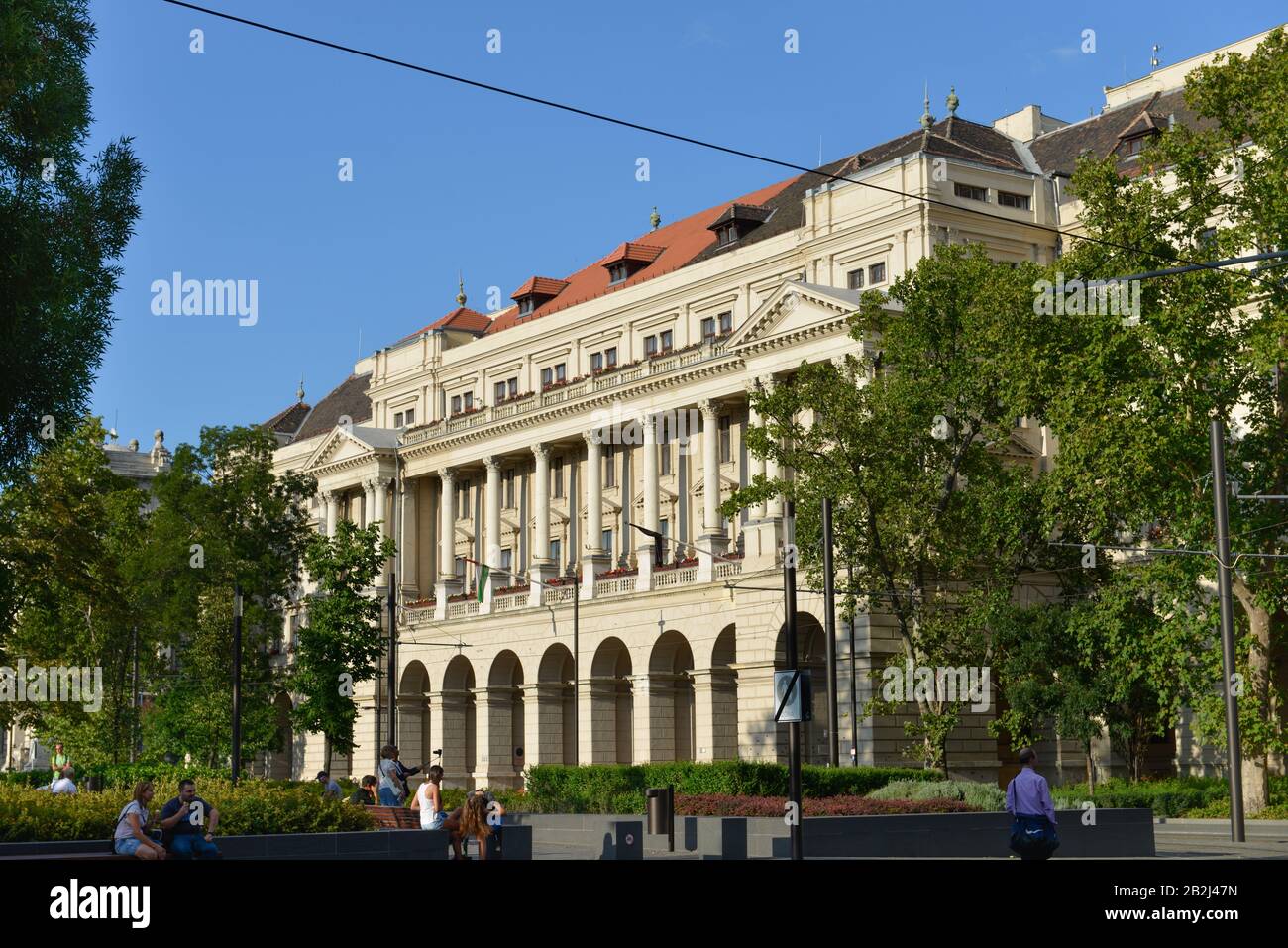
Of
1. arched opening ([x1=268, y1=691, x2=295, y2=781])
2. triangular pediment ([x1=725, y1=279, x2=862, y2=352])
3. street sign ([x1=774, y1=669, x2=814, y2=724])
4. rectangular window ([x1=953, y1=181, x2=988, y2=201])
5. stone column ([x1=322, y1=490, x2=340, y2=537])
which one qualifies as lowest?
arched opening ([x1=268, y1=691, x2=295, y2=781])

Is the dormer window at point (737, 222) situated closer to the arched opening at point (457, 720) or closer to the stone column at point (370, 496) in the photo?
the arched opening at point (457, 720)

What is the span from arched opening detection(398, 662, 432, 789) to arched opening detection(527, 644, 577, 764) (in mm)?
10684

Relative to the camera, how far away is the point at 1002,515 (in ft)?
161

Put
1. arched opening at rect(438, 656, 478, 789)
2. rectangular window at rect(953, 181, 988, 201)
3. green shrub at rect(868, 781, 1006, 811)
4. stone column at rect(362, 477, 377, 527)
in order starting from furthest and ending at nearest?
stone column at rect(362, 477, 377, 527)
arched opening at rect(438, 656, 478, 789)
rectangular window at rect(953, 181, 988, 201)
green shrub at rect(868, 781, 1006, 811)

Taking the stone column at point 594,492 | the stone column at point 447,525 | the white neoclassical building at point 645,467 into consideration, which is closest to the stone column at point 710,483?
the white neoclassical building at point 645,467

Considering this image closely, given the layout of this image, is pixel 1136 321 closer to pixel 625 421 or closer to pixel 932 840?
pixel 932 840

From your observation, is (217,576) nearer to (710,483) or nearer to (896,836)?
(710,483)

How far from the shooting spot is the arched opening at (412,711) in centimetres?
8538

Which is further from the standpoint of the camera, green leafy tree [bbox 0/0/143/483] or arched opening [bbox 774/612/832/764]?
arched opening [bbox 774/612/832/764]

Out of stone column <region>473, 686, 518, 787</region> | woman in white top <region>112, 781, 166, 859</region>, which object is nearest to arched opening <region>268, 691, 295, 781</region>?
stone column <region>473, 686, 518, 787</region>

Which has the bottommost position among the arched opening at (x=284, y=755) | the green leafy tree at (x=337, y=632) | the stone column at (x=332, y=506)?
the arched opening at (x=284, y=755)

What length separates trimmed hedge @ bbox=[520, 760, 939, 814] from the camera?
36.2 meters

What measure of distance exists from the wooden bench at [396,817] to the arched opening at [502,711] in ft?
162

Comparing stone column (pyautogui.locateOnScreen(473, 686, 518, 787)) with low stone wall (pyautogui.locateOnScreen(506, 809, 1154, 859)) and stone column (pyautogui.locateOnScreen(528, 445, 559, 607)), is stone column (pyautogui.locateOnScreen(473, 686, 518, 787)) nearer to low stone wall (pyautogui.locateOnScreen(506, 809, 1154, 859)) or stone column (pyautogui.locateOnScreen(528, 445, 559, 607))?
stone column (pyautogui.locateOnScreen(528, 445, 559, 607))
